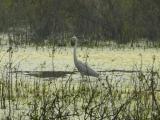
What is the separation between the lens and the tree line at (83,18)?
26.3 meters

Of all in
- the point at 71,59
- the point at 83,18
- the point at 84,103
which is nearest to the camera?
the point at 84,103

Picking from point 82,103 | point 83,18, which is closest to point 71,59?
point 82,103

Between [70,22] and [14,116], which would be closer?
[14,116]

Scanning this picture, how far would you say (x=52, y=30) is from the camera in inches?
1032

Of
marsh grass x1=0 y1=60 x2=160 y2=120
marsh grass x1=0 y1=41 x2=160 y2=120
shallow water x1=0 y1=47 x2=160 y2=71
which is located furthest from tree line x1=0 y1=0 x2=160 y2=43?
marsh grass x1=0 y1=60 x2=160 y2=120

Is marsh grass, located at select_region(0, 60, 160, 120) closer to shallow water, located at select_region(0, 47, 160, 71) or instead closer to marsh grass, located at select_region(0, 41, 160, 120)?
marsh grass, located at select_region(0, 41, 160, 120)

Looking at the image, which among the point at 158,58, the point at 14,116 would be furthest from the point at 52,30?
the point at 14,116

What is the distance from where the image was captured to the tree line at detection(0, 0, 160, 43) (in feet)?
86.2

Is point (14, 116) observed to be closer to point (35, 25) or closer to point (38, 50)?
point (38, 50)

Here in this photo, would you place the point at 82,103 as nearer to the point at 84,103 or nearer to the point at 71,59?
the point at 84,103

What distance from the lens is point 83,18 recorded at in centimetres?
2792

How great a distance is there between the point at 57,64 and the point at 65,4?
42.1 feet

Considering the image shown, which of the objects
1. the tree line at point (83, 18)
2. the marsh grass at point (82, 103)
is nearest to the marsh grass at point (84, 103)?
the marsh grass at point (82, 103)

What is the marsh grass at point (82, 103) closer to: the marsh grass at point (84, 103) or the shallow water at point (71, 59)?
the marsh grass at point (84, 103)
